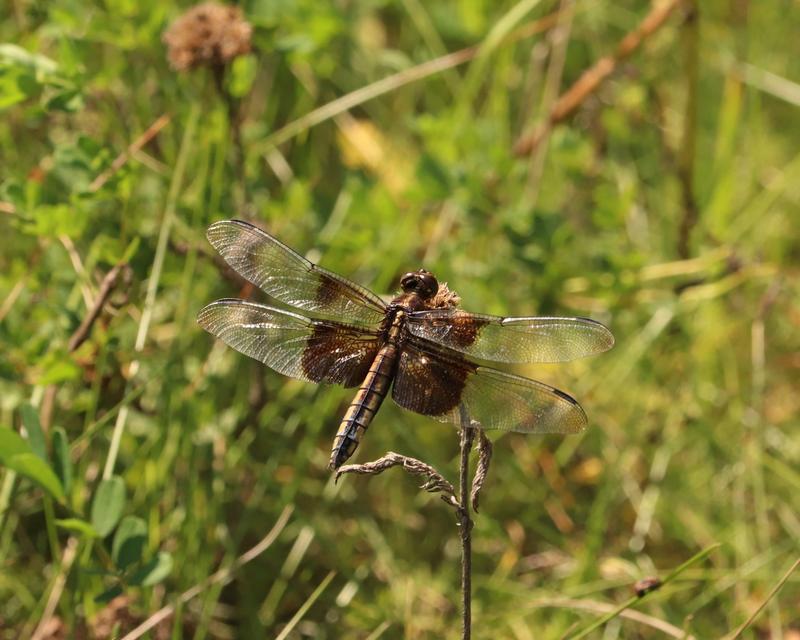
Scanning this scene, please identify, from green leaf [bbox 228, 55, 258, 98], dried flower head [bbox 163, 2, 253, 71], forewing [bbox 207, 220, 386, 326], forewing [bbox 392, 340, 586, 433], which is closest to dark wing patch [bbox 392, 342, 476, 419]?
forewing [bbox 392, 340, 586, 433]

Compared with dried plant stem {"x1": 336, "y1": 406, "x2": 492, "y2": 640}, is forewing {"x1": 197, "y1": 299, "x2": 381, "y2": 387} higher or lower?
higher

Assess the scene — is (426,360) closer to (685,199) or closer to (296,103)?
(685,199)

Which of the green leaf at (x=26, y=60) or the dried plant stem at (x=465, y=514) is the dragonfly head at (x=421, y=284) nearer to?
the dried plant stem at (x=465, y=514)

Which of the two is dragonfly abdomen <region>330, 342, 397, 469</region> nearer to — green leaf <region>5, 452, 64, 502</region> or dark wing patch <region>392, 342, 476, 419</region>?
dark wing patch <region>392, 342, 476, 419</region>

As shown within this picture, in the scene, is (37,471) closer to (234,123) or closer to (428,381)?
(428,381)

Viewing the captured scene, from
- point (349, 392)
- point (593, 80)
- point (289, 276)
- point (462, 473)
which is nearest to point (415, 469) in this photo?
point (462, 473)

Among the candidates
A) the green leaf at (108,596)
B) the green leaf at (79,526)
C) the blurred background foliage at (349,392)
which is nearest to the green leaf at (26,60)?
the blurred background foliage at (349,392)
